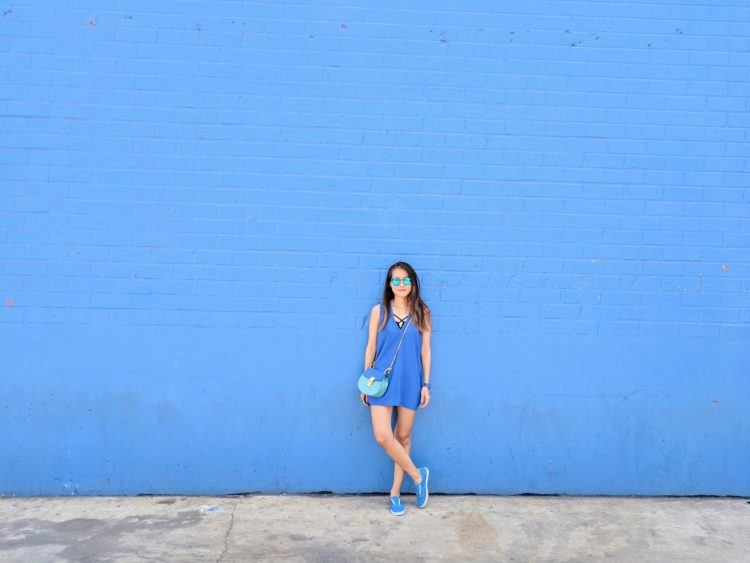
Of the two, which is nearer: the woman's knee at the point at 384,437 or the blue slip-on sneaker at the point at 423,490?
the woman's knee at the point at 384,437

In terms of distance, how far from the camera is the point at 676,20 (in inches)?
204

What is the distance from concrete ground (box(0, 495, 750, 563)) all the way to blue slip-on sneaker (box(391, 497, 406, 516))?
0.06 meters

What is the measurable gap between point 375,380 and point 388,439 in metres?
0.41

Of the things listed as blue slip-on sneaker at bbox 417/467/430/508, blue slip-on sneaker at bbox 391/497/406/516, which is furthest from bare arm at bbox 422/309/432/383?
blue slip-on sneaker at bbox 391/497/406/516

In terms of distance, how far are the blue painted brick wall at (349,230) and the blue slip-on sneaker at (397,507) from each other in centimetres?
35

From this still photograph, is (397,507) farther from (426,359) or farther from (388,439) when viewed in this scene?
(426,359)

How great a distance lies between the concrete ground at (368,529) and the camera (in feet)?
14.3

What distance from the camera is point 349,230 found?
16.8 ft

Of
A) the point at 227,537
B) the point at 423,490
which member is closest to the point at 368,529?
the point at 423,490

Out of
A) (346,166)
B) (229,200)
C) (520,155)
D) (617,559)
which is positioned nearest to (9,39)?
(229,200)

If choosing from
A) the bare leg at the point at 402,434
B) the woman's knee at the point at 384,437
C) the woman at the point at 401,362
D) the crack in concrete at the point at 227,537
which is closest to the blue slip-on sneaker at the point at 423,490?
the woman at the point at 401,362

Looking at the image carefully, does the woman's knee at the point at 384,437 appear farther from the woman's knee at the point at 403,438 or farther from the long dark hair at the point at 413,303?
the long dark hair at the point at 413,303

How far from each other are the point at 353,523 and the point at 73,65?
12.0 feet

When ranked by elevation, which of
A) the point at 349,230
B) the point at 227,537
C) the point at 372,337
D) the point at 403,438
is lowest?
the point at 227,537
